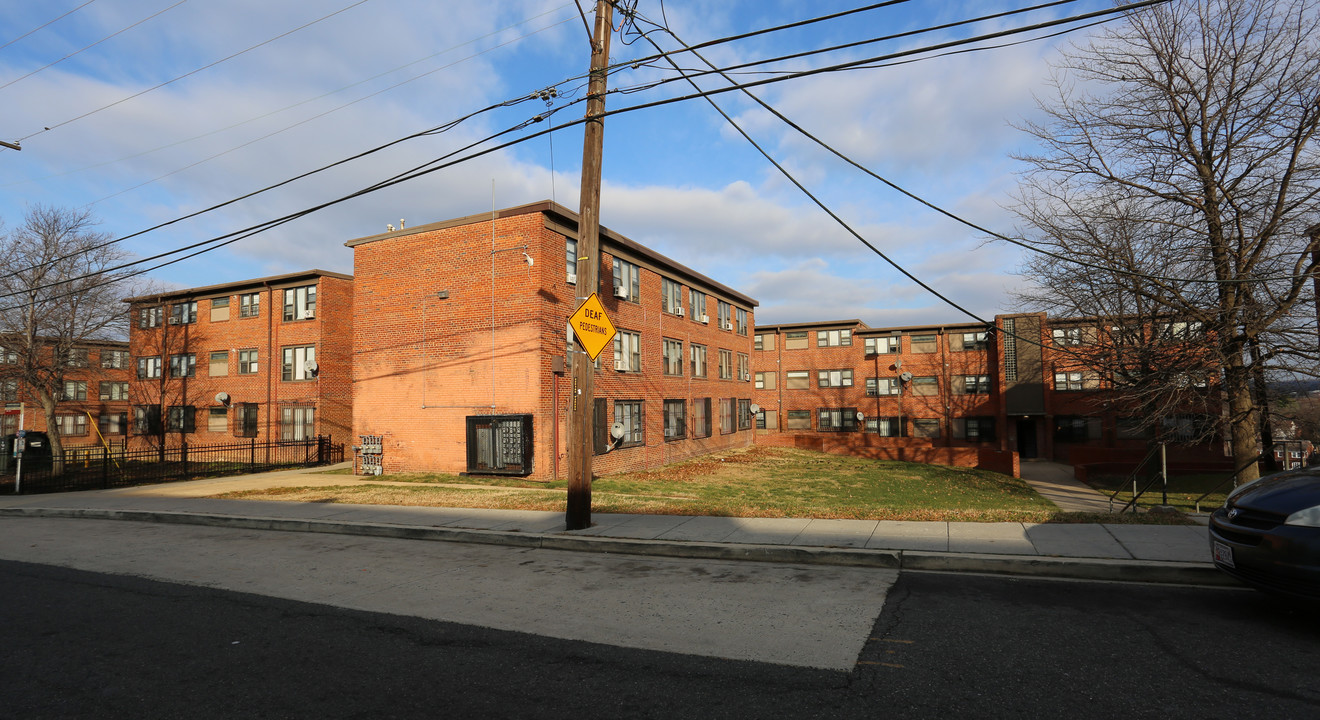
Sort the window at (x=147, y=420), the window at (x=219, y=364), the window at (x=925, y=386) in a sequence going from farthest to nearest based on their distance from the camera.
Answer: the window at (x=925, y=386), the window at (x=147, y=420), the window at (x=219, y=364)

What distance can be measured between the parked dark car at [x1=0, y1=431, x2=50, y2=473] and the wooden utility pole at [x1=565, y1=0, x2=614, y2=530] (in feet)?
71.2

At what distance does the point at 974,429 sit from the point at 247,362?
41.2 meters

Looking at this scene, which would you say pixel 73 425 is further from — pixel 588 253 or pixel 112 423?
pixel 588 253

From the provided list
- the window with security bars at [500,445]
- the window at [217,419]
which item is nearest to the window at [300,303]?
the window at [217,419]

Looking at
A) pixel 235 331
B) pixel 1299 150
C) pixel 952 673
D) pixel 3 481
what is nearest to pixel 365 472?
pixel 3 481

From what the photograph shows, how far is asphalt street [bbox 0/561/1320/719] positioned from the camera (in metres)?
4.18

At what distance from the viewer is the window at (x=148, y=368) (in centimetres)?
3497

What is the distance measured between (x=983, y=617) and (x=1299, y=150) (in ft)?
51.8

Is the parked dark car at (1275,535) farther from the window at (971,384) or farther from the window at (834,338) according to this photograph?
the window at (834,338)

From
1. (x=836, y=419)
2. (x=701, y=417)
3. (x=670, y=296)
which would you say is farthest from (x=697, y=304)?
(x=836, y=419)

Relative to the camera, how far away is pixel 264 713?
4195 mm

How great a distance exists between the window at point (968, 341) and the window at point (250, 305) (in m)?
39.6

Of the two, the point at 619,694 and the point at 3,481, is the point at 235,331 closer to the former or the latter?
the point at 3,481

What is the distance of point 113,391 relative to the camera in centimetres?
4522
